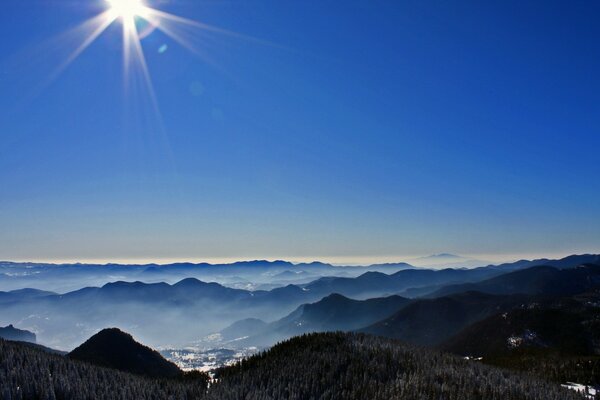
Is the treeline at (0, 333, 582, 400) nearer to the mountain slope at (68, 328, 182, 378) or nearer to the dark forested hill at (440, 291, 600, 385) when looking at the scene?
the dark forested hill at (440, 291, 600, 385)

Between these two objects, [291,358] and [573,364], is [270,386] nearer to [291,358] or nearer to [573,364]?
[291,358]

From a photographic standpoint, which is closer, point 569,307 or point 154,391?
point 154,391

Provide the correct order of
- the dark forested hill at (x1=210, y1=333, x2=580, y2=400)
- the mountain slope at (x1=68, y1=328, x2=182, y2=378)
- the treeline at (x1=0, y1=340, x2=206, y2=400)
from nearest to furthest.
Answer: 1. the treeline at (x1=0, y1=340, x2=206, y2=400)
2. the dark forested hill at (x1=210, y1=333, x2=580, y2=400)
3. the mountain slope at (x1=68, y1=328, x2=182, y2=378)

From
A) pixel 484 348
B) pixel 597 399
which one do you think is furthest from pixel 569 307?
pixel 597 399

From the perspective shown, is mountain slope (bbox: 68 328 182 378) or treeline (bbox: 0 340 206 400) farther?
mountain slope (bbox: 68 328 182 378)

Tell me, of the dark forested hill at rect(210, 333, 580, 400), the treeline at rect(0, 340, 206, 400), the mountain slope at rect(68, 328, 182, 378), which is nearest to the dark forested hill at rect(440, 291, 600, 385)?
the mountain slope at rect(68, 328, 182, 378)

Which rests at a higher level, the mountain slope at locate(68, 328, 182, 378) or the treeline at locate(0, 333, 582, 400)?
the treeline at locate(0, 333, 582, 400)
